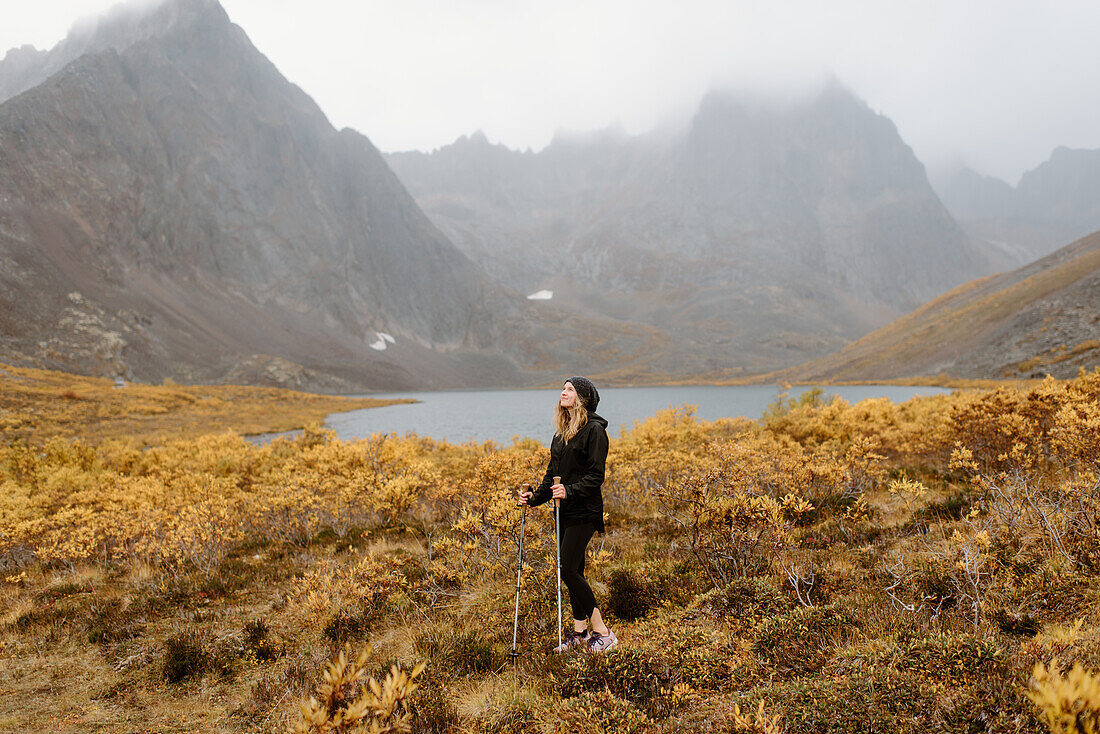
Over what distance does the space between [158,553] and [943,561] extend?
12.1m

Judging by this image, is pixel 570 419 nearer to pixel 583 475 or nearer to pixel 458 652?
pixel 583 475

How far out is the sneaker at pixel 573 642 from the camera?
498 cm

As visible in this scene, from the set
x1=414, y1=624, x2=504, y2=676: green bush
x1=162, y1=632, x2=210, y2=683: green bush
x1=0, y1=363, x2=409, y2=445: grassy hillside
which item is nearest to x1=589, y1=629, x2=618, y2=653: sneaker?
x1=414, y1=624, x2=504, y2=676: green bush

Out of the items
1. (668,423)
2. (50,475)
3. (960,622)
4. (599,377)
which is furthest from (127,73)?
(960,622)

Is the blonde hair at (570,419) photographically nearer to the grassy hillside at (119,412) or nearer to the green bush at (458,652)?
the green bush at (458,652)

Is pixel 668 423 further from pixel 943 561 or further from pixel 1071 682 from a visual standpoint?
pixel 1071 682

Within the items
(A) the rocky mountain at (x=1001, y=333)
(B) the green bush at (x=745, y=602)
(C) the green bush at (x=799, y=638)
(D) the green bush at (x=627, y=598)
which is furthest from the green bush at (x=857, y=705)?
(A) the rocky mountain at (x=1001, y=333)

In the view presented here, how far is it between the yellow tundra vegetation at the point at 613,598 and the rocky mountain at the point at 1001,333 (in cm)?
2665

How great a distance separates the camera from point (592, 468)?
17.1 ft

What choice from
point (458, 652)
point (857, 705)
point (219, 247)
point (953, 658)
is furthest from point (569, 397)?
point (219, 247)

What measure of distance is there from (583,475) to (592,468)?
150 millimetres

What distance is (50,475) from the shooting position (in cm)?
1405

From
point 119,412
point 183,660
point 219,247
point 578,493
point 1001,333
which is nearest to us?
point 578,493

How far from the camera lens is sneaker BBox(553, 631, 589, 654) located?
16.3 ft
